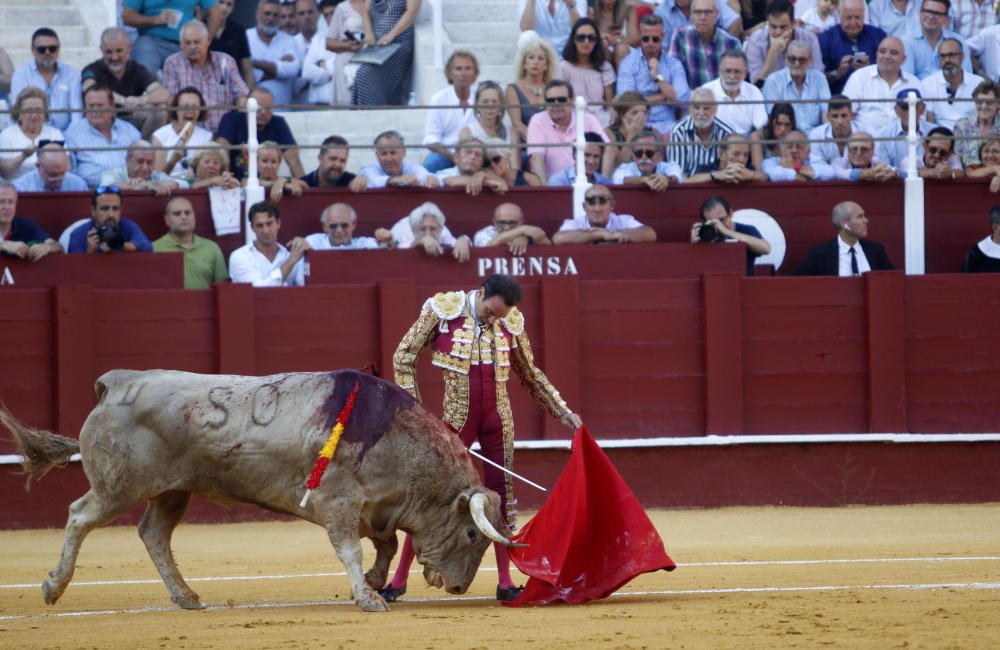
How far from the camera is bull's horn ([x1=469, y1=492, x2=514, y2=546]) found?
22.4 feet

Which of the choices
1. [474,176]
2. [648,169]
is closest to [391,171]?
[474,176]

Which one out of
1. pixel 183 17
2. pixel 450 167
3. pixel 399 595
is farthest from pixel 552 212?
pixel 399 595

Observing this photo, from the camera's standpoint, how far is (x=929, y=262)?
11.6 m

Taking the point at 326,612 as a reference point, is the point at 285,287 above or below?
above

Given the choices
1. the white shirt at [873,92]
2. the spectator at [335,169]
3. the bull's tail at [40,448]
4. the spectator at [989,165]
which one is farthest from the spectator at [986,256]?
the bull's tail at [40,448]

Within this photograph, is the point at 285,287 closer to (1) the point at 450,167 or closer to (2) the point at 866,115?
(1) the point at 450,167

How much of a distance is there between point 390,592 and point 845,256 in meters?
4.74

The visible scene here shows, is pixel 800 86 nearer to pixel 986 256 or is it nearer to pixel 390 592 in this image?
pixel 986 256

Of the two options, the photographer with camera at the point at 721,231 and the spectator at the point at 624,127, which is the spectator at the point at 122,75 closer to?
the spectator at the point at 624,127

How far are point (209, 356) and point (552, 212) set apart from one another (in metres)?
2.34

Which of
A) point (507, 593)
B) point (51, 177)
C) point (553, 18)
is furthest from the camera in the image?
point (553, 18)

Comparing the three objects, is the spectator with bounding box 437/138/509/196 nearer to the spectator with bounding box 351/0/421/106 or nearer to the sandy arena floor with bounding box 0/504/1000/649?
the spectator with bounding box 351/0/421/106

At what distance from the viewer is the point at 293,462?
22.7 feet

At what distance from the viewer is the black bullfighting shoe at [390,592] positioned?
7.32m
